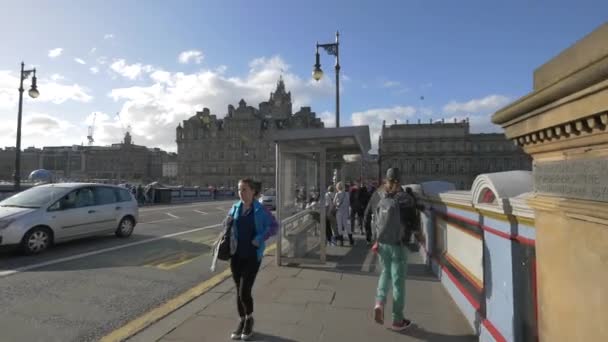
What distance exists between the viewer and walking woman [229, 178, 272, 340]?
164 inches

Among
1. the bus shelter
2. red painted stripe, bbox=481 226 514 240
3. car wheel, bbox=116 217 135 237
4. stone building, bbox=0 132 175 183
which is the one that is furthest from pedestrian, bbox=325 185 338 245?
stone building, bbox=0 132 175 183

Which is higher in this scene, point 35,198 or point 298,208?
point 35,198

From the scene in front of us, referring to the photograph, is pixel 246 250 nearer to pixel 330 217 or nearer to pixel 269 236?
pixel 269 236

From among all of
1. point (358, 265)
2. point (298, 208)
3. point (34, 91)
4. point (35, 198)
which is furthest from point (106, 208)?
point (34, 91)

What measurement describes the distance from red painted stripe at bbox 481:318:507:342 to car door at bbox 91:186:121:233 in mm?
9765

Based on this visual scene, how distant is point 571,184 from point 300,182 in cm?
764

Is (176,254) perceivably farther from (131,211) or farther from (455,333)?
(455,333)

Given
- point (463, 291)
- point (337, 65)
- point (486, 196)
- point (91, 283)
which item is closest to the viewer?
point (486, 196)

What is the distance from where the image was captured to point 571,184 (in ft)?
7.13

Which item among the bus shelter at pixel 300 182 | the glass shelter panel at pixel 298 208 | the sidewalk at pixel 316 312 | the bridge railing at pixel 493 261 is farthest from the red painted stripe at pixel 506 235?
the glass shelter panel at pixel 298 208

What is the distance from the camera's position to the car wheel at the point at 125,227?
36.7ft

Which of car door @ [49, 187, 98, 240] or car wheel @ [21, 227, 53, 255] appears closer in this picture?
car wheel @ [21, 227, 53, 255]

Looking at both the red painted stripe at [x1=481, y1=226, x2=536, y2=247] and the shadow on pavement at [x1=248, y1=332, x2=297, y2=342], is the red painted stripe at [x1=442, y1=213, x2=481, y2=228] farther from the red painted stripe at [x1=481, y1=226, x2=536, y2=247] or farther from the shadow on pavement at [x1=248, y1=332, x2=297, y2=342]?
the shadow on pavement at [x1=248, y1=332, x2=297, y2=342]

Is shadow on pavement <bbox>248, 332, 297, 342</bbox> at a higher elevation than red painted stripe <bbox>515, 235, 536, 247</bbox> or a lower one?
lower
